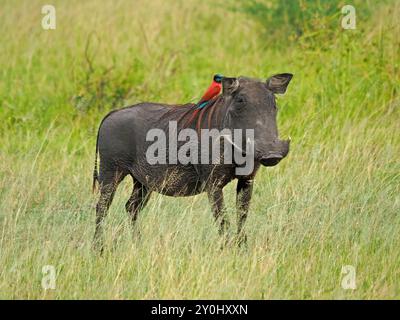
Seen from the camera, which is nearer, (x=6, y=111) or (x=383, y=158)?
(x=383, y=158)

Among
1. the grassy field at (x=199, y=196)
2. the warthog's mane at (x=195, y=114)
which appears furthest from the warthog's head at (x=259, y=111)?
the grassy field at (x=199, y=196)

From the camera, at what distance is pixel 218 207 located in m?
5.83

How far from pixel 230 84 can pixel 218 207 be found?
0.79m

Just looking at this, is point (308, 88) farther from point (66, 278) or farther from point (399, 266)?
point (66, 278)

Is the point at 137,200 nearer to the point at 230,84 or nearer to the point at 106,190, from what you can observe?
the point at 106,190

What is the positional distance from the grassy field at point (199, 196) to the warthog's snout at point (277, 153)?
547 millimetres

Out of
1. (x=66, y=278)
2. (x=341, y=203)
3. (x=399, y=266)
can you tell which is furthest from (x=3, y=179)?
(x=399, y=266)

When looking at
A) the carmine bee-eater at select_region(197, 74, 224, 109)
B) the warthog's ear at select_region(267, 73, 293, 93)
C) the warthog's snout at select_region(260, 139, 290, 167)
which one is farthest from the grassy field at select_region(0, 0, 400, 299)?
the warthog's ear at select_region(267, 73, 293, 93)

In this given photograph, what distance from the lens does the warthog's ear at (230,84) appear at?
18.4 ft

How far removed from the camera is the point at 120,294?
16.7 feet

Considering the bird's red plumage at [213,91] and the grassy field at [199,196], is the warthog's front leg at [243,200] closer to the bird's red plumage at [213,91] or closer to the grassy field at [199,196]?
the grassy field at [199,196]

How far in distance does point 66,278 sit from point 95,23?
20.6 feet
